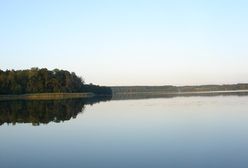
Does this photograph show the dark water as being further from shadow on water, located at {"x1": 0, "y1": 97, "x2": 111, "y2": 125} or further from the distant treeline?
the distant treeline

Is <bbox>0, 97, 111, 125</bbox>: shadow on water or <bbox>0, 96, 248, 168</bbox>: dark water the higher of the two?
<bbox>0, 97, 111, 125</bbox>: shadow on water

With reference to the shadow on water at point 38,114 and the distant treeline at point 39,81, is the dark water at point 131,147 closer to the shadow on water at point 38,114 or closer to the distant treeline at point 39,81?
the shadow on water at point 38,114

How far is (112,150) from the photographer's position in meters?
19.0

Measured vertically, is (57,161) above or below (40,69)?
below

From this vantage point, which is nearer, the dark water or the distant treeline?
the dark water

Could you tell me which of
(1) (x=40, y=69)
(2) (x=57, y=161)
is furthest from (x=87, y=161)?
(1) (x=40, y=69)

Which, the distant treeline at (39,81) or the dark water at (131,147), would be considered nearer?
the dark water at (131,147)

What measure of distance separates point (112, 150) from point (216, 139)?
18.5 ft

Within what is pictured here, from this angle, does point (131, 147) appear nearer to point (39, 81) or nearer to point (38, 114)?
point (38, 114)

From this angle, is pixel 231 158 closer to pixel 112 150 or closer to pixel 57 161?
pixel 112 150

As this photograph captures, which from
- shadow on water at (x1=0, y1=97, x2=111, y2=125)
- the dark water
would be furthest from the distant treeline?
the dark water

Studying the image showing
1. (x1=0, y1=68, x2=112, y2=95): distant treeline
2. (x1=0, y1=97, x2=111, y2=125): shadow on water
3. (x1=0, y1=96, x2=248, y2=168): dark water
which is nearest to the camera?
(x1=0, y1=96, x2=248, y2=168): dark water

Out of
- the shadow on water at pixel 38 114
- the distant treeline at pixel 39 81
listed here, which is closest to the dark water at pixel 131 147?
the shadow on water at pixel 38 114

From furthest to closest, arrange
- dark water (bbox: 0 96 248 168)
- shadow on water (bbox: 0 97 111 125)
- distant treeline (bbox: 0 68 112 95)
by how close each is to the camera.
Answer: distant treeline (bbox: 0 68 112 95) < shadow on water (bbox: 0 97 111 125) < dark water (bbox: 0 96 248 168)
